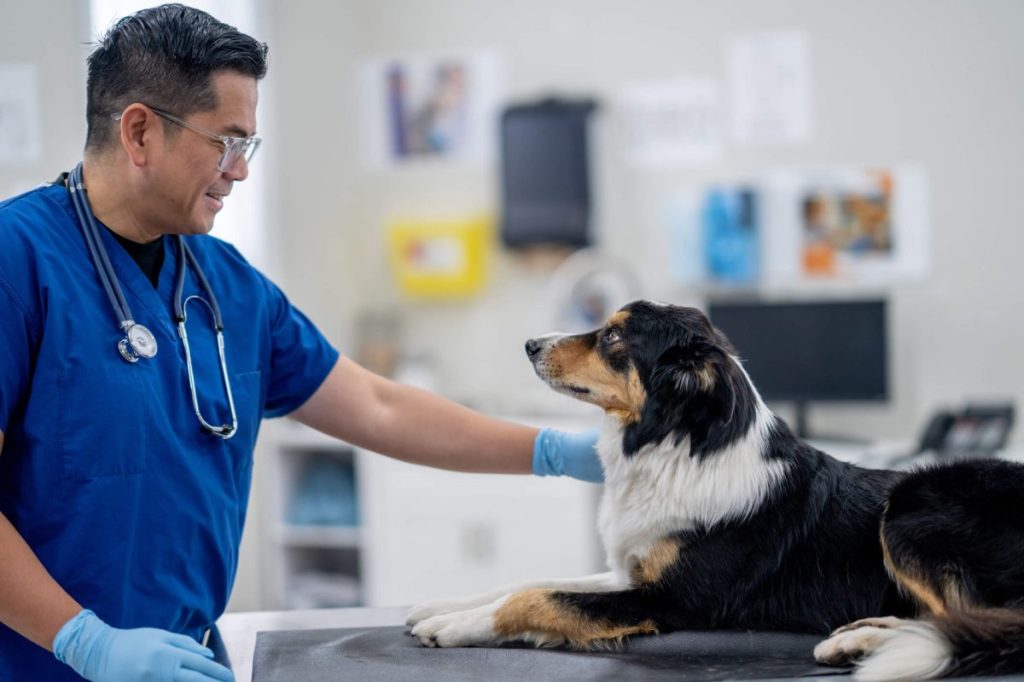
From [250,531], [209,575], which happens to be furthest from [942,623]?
[250,531]

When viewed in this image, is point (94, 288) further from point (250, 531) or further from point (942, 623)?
point (250, 531)

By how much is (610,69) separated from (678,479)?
104 inches

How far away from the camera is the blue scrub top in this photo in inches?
51.7

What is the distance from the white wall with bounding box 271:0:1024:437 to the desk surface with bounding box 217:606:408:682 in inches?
90.1

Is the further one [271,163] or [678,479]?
[271,163]

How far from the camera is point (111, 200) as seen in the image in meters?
1.42

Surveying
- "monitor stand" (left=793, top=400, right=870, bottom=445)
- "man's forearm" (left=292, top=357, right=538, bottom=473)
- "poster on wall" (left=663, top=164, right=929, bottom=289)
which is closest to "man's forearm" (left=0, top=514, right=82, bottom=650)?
"man's forearm" (left=292, top=357, right=538, bottom=473)

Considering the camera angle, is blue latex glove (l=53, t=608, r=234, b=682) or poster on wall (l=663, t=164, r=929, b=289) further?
poster on wall (l=663, t=164, r=929, b=289)

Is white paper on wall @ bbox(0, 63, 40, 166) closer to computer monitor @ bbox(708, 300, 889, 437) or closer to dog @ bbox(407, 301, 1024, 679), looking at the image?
dog @ bbox(407, 301, 1024, 679)

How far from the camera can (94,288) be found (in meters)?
1.39

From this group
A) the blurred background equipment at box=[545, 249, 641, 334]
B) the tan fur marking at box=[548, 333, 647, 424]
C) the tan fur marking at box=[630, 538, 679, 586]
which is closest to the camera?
the tan fur marking at box=[630, 538, 679, 586]

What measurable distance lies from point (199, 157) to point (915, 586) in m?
1.06

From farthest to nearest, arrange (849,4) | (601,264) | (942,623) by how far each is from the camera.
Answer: (601,264)
(849,4)
(942,623)

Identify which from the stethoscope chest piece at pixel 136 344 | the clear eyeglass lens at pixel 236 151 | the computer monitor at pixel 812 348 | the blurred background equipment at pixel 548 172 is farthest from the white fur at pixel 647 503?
the blurred background equipment at pixel 548 172
